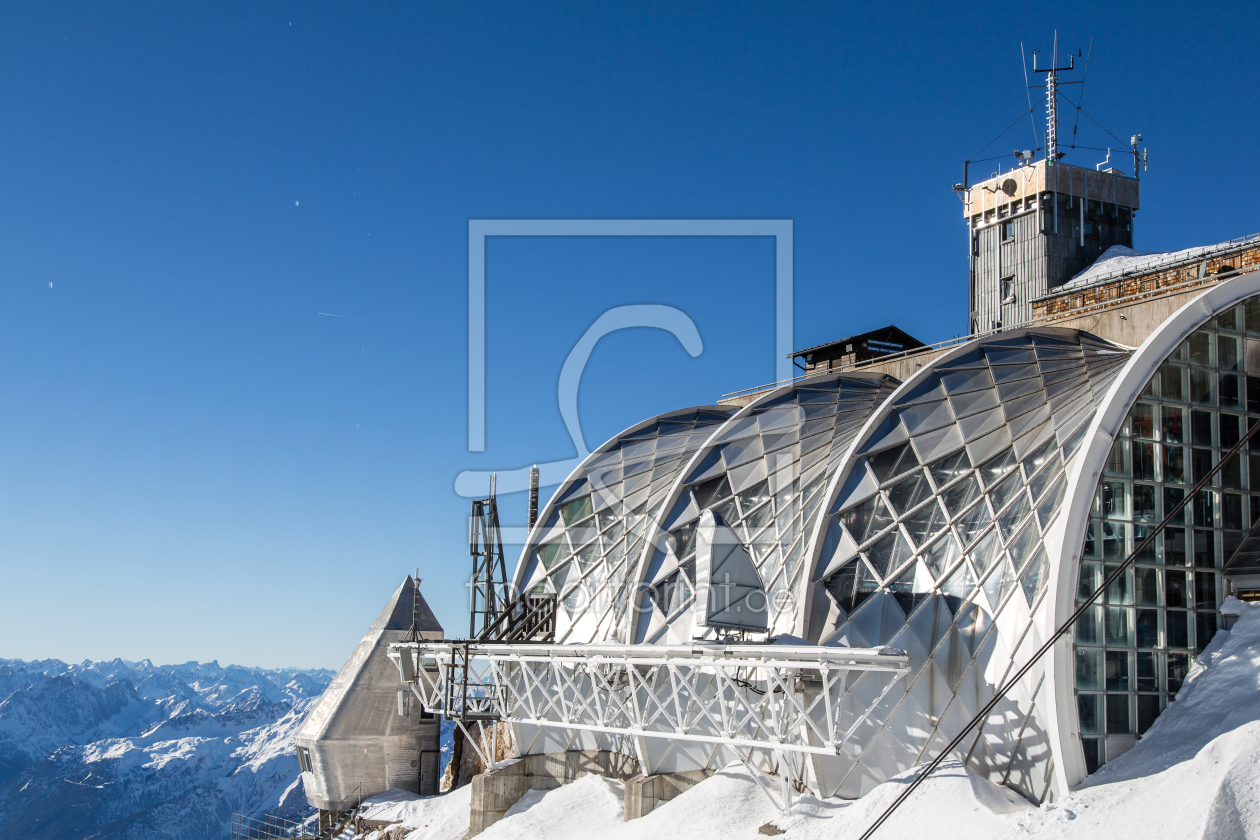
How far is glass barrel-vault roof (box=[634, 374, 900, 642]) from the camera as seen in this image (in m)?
35.2

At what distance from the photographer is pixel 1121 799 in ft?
73.8

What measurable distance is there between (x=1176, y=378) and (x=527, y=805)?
23334 millimetres

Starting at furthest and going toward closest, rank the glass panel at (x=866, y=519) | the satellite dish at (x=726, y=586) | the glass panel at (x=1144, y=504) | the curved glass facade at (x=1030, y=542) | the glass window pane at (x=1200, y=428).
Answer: the glass panel at (x=866, y=519)
the satellite dish at (x=726, y=586)
the glass window pane at (x=1200, y=428)
the glass panel at (x=1144, y=504)
the curved glass facade at (x=1030, y=542)

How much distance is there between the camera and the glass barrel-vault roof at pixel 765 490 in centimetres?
3522

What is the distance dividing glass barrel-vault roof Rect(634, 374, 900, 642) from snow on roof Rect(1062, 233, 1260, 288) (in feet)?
62.5

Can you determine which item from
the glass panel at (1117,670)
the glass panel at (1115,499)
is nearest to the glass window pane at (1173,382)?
the glass panel at (1115,499)

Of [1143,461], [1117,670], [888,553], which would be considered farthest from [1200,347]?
[888,553]

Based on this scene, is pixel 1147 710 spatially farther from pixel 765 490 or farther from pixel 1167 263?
pixel 1167 263

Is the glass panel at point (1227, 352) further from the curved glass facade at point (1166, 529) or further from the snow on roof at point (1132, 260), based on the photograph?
the snow on roof at point (1132, 260)

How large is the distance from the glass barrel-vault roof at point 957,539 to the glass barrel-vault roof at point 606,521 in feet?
36.3

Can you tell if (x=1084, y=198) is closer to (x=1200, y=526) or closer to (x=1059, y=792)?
(x=1200, y=526)

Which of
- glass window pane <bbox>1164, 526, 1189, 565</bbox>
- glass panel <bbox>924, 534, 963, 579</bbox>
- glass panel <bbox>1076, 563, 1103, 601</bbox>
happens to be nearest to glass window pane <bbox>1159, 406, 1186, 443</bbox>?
glass window pane <bbox>1164, 526, 1189, 565</bbox>

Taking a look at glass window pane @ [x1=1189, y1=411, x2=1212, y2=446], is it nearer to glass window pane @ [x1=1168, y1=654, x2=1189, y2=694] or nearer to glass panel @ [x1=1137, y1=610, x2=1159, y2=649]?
glass panel @ [x1=1137, y1=610, x2=1159, y2=649]

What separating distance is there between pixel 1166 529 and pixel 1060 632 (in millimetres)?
4391
